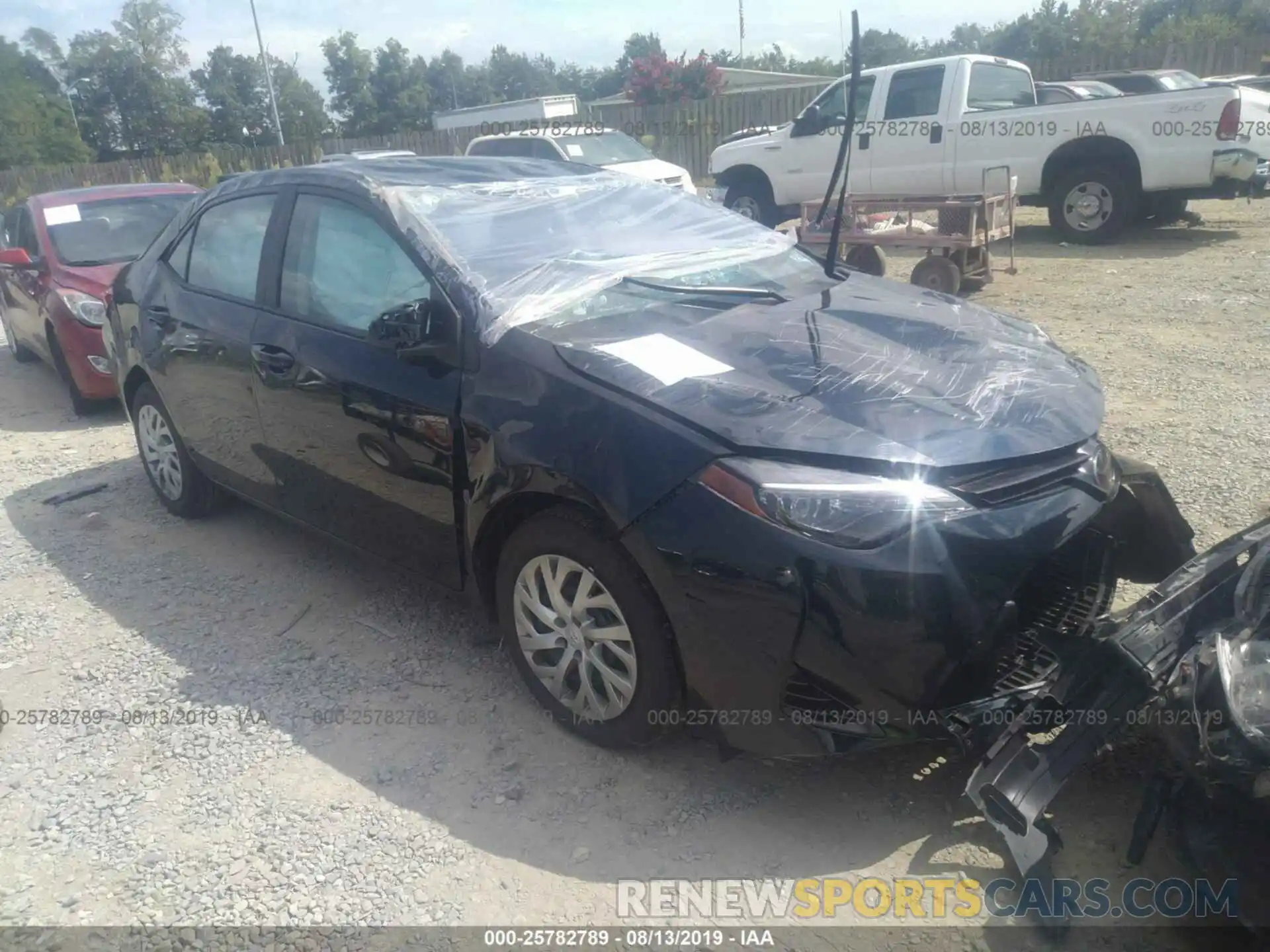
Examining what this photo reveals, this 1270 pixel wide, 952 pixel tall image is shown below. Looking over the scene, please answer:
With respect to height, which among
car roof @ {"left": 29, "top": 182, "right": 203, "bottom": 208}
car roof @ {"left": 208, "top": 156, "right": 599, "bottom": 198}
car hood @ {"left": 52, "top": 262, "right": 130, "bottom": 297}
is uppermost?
car roof @ {"left": 208, "top": 156, "right": 599, "bottom": 198}

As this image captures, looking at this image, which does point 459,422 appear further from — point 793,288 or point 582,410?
point 793,288

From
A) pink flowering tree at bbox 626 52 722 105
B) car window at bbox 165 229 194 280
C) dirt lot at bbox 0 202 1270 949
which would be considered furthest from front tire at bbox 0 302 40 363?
pink flowering tree at bbox 626 52 722 105

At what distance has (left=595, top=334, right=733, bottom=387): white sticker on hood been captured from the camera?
2.85 meters

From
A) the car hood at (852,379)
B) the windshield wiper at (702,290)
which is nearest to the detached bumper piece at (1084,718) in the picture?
the car hood at (852,379)

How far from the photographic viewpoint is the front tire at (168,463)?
16.2ft

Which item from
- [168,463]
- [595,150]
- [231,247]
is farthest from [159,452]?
[595,150]

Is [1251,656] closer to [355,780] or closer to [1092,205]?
[355,780]

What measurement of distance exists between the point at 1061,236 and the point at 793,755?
10.4 metres

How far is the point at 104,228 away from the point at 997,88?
9541mm

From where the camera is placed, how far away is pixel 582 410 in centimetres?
281

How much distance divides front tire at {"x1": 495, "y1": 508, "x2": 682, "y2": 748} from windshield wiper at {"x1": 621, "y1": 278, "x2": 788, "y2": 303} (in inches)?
42.2

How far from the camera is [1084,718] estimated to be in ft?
7.88

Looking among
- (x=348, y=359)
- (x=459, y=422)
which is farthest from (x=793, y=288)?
(x=348, y=359)

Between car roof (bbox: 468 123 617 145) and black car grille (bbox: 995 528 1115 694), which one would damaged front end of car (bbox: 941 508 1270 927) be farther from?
car roof (bbox: 468 123 617 145)
